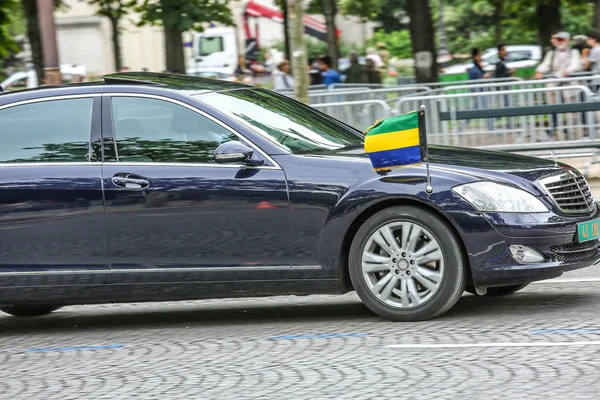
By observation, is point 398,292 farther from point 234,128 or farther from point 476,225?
point 234,128

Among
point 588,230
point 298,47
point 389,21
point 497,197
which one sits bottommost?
point 588,230

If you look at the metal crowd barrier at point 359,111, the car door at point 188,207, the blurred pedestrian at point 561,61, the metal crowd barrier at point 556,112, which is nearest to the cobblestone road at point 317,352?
the car door at point 188,207

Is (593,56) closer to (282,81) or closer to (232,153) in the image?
(282,81)

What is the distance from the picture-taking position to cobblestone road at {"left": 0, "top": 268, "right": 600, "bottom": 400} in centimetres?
562

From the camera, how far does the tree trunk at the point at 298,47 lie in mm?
13445

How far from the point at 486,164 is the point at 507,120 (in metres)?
7.48

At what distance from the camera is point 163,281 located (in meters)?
7.30

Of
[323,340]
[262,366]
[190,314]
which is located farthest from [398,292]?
[190,314]

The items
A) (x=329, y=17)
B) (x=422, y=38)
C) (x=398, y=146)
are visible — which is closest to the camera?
(x=398, y=146)

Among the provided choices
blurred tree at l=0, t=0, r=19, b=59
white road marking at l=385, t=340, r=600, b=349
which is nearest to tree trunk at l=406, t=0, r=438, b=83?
blurred tree at l=0, t=0, r=19, b=59

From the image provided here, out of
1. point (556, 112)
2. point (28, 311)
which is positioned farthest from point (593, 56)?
point (28, 311)

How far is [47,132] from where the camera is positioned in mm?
7641

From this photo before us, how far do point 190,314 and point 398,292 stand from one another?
6.31ft

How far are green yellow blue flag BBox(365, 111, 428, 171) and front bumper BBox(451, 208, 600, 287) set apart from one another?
456mm
